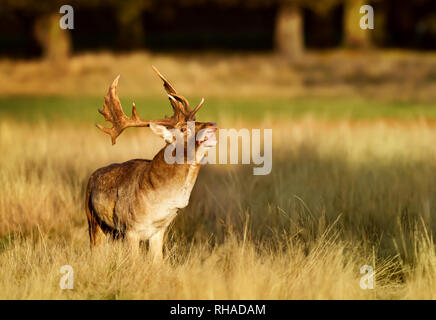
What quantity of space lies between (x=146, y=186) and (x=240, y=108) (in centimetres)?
1649

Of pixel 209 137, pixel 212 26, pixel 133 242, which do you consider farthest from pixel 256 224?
pixel 212 26

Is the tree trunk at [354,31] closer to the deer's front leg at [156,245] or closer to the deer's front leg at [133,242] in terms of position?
the deer's front leg at [156,245]

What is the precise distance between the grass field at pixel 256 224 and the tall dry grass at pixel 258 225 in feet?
0.05

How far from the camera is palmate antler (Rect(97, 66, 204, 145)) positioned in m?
5.87

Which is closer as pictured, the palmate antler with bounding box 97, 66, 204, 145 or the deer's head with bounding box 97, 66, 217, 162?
the deer's head with bounding box 97, 66, 217, 162

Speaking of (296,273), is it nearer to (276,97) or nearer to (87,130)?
(87,130)

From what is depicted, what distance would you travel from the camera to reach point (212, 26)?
6838cm

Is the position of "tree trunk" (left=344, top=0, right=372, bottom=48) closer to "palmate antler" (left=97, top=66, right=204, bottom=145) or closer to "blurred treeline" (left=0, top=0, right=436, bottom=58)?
"blurred treeline" (left=0, top=0, right=436, bottom=58)

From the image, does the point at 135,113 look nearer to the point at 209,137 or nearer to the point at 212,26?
the point at 209,137

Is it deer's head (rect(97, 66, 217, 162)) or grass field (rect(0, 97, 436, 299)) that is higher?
deer's head (rect(97, 66, 217, 162))

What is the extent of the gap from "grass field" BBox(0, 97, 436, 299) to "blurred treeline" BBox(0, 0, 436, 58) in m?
19.2

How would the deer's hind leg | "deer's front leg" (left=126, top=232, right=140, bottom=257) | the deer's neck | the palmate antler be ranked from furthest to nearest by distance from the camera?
the deer's hind leg, "deer's front leg" (left=126, top=232, right=140, bottom=257), the palmate antler, the deer's neck

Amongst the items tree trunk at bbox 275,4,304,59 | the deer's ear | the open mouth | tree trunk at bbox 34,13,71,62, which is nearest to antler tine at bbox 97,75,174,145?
the deer's ear
